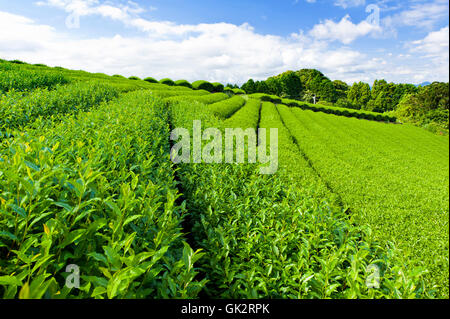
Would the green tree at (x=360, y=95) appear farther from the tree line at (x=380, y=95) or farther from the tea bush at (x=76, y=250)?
the tea bush at (x=76, y=250)

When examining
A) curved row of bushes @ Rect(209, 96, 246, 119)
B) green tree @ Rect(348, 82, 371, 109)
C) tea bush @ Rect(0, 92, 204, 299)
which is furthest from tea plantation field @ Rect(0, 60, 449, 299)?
green tree @ Rect(348, 82, 371, 109)

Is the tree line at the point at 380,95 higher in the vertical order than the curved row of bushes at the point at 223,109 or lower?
higher

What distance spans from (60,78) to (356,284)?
19.3 metres

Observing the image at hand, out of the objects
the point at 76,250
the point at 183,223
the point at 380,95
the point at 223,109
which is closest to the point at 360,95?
the point at 380,95

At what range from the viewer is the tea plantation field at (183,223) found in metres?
1.26

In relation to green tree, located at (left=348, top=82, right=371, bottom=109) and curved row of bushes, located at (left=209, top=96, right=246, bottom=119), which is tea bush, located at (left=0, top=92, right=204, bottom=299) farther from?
green tree, located at (left=348, top=82, right=371, bottom=109)

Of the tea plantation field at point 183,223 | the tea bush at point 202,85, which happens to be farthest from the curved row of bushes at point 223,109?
the tea bush at point 202,85

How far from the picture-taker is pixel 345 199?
262 inches

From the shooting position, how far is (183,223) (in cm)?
345

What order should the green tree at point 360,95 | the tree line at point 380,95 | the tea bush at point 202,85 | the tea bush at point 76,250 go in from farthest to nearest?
the green tree at point 360,95
the tea bush at point 202,85
the tree line at point 380,95
the tea bush at point 76,250
